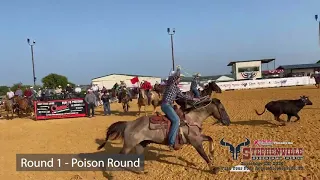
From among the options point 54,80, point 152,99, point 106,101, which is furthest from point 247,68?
point 54,80

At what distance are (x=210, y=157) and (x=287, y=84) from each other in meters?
37.4

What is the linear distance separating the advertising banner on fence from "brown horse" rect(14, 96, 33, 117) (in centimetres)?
189

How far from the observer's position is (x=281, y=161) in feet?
24.3

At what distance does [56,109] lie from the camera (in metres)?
20.1

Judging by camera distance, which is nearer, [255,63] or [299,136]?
[299,136]

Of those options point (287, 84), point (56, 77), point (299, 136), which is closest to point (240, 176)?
point (299, 136)

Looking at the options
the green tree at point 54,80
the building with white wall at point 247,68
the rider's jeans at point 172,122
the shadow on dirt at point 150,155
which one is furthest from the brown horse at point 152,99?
the green tree at point 54,80

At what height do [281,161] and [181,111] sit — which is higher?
[181,111]

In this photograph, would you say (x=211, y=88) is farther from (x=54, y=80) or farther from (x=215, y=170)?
(x=54, y=80)

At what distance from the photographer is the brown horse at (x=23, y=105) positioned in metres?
21.5

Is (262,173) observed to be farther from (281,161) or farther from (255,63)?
(255,63)

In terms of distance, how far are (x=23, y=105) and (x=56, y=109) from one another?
2.97 meters

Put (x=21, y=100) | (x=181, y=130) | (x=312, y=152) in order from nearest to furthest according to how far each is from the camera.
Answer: (x=181, y=130) → (x=312, y=152) → (x=21, y=100)

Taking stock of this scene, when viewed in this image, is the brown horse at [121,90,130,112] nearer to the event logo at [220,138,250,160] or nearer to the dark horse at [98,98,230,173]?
the event logo at [220,138,250,160]
